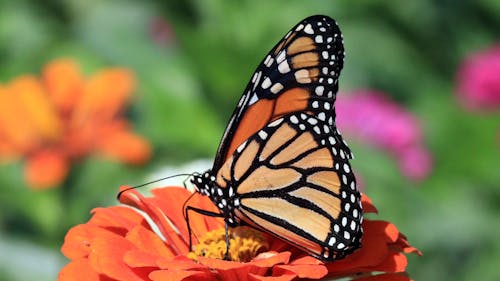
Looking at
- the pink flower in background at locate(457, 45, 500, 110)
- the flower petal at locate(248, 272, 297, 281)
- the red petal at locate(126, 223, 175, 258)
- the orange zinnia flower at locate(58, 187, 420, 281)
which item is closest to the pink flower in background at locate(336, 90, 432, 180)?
the pink flower in background at locate(457, 45, 500, 110)

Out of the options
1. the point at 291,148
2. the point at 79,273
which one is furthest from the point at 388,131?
the point at 79,273

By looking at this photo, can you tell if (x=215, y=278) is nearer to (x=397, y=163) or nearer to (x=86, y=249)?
(x=86, y=249)

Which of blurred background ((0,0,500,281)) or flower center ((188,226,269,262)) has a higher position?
blurred background ((0,0,500,281))

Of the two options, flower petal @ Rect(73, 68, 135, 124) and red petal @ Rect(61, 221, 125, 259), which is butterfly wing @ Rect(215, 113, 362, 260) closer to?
red petal @ Rect(61, 221, 125, 259)

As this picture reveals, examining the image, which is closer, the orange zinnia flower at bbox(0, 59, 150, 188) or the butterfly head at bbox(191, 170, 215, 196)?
the butterfly head at bbox(191, 170, 215, 196)

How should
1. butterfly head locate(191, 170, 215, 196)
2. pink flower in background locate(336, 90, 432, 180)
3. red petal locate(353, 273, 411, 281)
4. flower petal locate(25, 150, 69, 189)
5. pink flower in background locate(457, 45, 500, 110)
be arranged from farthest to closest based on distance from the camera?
pink flower in background locate(457, 45, 500, 110)
pink flower in background locate(336, 90, 432, 180)
flower petal locate(25, 150, 69, 189)
butterfly head locate(191, 170, 215, 196)
red petal locate(353, 273, 411, 281)

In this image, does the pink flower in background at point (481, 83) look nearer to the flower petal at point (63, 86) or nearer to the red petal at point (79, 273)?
the flower petal at point (63, 86)

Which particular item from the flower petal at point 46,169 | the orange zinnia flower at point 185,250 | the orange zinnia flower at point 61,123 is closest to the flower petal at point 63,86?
the orange zinnia flower at point 61,123
